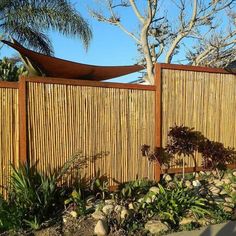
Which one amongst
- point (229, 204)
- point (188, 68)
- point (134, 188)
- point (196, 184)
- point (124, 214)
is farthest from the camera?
point (188, 68)

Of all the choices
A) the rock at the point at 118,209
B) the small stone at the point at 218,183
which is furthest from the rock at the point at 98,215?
the small stone at the point at 218,183

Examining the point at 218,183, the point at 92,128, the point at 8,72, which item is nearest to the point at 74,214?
the point at 92,128

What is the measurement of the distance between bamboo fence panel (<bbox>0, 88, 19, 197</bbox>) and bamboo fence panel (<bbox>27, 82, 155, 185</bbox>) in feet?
0.77

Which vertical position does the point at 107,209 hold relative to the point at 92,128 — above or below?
below

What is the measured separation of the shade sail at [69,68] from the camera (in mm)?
9227

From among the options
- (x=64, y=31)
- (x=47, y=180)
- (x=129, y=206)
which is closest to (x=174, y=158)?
(x=129, y=206)

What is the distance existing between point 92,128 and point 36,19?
7900 mm

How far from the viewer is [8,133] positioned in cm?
750

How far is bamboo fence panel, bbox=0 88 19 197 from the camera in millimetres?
7426

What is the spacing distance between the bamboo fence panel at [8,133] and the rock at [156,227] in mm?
2406

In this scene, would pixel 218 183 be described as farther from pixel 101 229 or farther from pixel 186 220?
pixel 101 229

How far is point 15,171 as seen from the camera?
288 inches

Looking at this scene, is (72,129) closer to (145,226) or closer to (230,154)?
(145,226)

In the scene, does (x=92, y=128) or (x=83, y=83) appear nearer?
(x=83, y=83)
